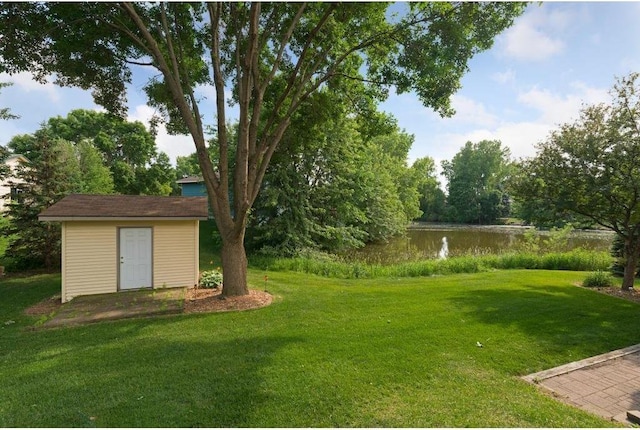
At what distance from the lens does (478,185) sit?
5528 cm

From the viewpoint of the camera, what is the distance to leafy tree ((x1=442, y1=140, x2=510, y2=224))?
5362 centimetres

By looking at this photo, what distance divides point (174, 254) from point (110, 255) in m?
1.56

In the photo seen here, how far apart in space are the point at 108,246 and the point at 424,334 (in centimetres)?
811

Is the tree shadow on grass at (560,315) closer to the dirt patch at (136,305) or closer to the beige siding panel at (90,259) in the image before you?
the dirt patch at (136,305)

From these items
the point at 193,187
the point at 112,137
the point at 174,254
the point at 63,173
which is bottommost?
the point at 174,254

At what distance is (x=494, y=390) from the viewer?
3.90 m

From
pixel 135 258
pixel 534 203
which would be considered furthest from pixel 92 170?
pixel 534 203

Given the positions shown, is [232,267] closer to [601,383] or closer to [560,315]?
[601,383]

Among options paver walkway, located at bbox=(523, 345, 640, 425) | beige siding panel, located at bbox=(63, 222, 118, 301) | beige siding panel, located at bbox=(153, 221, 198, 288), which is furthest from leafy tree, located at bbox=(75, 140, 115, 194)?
paver walkway, located at bbox=(523, 345, 640, 425)

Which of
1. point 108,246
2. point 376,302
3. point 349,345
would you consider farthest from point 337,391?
point 108,246

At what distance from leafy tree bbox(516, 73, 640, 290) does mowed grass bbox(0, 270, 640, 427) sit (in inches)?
104

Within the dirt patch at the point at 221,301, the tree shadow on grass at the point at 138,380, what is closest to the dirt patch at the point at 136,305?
the dirt patch at the point at 221,301

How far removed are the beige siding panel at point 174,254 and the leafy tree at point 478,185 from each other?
171 feet

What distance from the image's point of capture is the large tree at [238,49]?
289 inches
